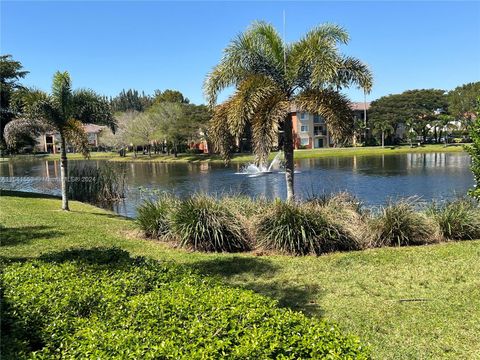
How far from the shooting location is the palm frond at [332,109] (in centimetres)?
1157

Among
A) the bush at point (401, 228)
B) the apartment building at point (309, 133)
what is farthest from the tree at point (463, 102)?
the bush at point (401, 228)

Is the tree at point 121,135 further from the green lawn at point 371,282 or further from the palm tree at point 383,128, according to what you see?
the green lawn at point 371,282

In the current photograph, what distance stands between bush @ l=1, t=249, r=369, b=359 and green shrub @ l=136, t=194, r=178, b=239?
5960 millimetres

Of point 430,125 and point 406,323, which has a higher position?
point 430,125

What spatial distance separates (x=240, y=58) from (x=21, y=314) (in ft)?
31.3

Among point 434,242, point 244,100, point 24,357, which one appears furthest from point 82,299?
point 434,242

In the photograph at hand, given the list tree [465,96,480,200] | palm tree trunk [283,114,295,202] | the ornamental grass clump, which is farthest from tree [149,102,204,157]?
tree [465,96,480,200]

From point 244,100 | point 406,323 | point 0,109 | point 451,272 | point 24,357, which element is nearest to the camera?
point 24,357

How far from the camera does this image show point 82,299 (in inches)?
178

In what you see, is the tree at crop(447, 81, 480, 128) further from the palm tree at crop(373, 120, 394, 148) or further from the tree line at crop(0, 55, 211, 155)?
the tree line at crop(0, 55, 211, 155)

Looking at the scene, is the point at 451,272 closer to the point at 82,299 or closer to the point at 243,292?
the point at 243,292

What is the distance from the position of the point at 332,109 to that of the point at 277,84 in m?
1.82

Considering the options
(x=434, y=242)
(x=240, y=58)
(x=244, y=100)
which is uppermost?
(x=240, y=58)

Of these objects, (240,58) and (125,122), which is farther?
(125,122)
